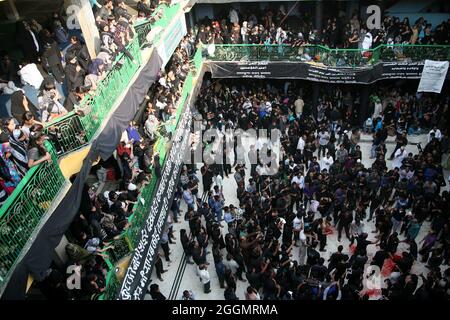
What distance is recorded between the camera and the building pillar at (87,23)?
33.0 feet

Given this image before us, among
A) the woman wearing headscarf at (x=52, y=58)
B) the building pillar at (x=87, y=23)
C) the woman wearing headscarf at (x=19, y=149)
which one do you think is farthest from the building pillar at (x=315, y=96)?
the woman wearing headscarf at (x=19, y=149)

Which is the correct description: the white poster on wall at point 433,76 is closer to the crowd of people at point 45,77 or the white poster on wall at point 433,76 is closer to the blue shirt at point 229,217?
the blue shirt at point 229,217

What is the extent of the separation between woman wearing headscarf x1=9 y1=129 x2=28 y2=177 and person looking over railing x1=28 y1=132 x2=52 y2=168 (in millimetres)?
368

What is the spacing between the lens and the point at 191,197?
13195 mm

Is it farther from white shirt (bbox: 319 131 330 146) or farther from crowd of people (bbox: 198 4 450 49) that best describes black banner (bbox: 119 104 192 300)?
crowd of people (bbox: 198 4 450 49)

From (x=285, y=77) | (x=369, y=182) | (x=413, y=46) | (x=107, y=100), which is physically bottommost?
(x=369, y=182)

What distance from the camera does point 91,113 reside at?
8445mm

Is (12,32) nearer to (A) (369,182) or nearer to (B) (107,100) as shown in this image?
(B) (107,100)

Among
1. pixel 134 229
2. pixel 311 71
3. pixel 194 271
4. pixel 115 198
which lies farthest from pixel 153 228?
pixel 311 71

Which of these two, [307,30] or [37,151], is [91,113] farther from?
[307,30]

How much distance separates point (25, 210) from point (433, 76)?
1663 centimetres

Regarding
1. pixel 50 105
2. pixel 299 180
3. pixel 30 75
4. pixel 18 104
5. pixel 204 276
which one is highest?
pixel 30 75

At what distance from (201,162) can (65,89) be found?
24.8 ft

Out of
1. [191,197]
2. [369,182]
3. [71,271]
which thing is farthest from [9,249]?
[369,182]
